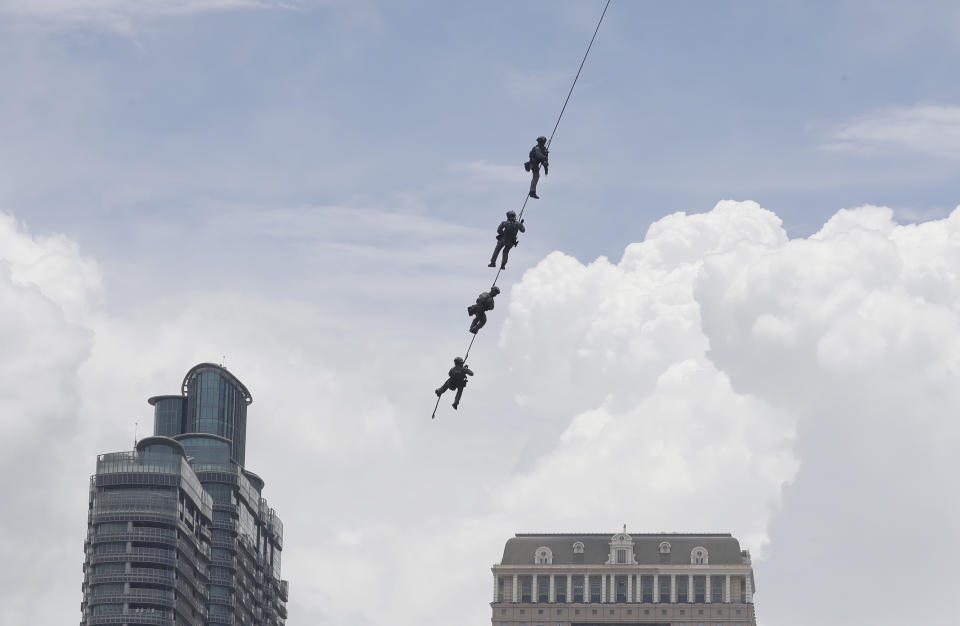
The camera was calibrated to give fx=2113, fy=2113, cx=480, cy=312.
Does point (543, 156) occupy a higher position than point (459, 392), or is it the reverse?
point (543, 156)

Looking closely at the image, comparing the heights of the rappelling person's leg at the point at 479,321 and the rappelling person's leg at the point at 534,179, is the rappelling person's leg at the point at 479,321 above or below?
below

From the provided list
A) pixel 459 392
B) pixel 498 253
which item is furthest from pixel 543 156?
pixel 459 392

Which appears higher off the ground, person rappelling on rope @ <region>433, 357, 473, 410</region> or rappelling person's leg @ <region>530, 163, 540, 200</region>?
rappelling person's leg @ <region>530, 163, 540, 200</region>

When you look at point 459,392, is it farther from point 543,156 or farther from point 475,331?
point 543,156

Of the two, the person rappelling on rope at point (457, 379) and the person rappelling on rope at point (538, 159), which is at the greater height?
the person rappelling on rope at point (538, 159)

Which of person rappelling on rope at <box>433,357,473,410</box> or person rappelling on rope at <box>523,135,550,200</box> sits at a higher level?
person rappelling on rope at <box>523,135,550,200</box>

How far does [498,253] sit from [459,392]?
23.7 feet

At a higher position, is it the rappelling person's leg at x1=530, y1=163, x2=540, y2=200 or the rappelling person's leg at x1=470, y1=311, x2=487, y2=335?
the rappelling person's leg at x1=530, y1=163, x2=540, y2=200

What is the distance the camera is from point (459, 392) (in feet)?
327

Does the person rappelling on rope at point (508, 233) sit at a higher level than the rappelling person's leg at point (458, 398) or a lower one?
higher

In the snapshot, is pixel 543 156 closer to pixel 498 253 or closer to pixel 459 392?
pixel 498 253

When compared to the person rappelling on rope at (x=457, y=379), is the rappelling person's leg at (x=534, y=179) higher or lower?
higher

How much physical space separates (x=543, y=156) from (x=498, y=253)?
17.0 ft

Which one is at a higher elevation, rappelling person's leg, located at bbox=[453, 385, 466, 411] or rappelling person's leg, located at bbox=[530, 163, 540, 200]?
rappelling person's leg, located at bbox=[530, 163, 540, 200]
